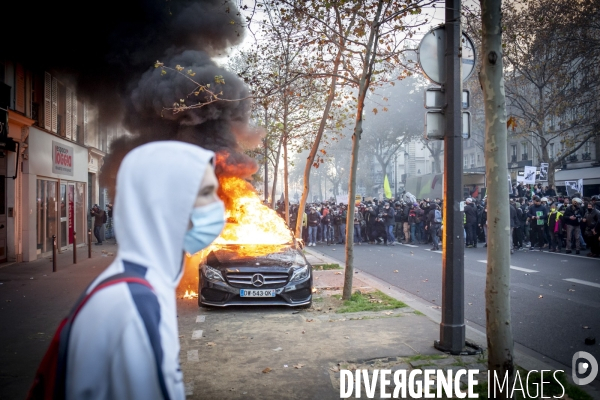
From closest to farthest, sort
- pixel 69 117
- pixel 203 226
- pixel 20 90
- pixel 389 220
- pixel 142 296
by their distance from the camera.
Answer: pixel 142 296 → pixel 203 226 → pixel 20 90 → pixel 69 117 → pixel 389 220

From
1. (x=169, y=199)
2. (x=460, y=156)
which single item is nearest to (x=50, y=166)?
(x=460, y=156)


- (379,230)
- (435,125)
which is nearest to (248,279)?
(435,125)

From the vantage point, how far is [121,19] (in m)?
16.1

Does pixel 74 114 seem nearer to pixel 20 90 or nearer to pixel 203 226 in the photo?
pixel 20 90

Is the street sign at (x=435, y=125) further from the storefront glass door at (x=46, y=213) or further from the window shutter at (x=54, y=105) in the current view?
the window shutter at (x=54, y=105)

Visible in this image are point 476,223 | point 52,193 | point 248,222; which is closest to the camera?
point 248,222

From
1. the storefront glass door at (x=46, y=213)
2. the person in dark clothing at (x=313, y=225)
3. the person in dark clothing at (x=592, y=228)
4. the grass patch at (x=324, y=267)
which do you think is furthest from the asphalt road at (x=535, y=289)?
the storefront glass door at (x=46, y=213)

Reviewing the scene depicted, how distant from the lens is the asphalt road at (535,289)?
6.65 meters

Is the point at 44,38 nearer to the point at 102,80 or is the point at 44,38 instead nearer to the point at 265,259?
the point at 102,80

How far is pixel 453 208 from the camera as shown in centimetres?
586

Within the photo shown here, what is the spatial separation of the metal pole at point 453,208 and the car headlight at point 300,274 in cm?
294

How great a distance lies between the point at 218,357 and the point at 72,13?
1388 centimetres

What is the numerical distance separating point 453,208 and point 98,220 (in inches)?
735

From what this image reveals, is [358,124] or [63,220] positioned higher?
[358,124]
